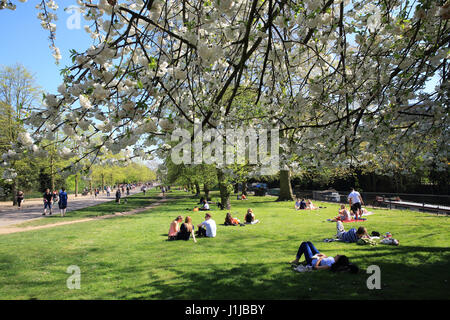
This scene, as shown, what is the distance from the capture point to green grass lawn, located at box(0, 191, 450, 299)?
5461mm

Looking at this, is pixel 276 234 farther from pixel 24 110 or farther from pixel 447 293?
pixel 24 110

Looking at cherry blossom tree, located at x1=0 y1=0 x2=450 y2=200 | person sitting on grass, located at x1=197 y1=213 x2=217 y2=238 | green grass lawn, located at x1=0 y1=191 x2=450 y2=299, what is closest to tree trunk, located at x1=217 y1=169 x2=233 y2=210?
green grass lawn, located at x1=0 y1=191 x2=450 y2=299

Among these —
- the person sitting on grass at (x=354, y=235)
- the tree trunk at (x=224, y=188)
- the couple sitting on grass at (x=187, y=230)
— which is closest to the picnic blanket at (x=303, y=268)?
the person sitting on grass at (x=354, y=235)

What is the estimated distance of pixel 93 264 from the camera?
25.3 ft

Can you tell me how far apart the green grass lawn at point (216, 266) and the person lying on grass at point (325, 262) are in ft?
0.53

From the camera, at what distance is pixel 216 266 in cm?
716

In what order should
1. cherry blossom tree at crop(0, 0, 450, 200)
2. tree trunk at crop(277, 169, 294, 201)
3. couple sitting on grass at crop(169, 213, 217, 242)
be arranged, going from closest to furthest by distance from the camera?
cherry blossom tree at crop(0, 0, 450, 200) → couple sitting on grass at crop(169, 213, 217, 242) → tree trunk at crop(277, 169, 294, 201)

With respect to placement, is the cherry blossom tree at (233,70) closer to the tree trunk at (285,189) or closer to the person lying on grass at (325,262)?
the person lying on grass at (325,262)

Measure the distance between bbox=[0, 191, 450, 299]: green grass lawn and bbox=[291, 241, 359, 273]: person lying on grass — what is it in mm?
162

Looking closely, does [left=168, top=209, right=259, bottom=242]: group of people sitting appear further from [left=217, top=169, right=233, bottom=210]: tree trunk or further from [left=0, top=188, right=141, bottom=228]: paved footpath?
[left=0, top=188, right=141, bottom=228]: paved footpath

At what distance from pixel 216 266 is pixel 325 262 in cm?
253
